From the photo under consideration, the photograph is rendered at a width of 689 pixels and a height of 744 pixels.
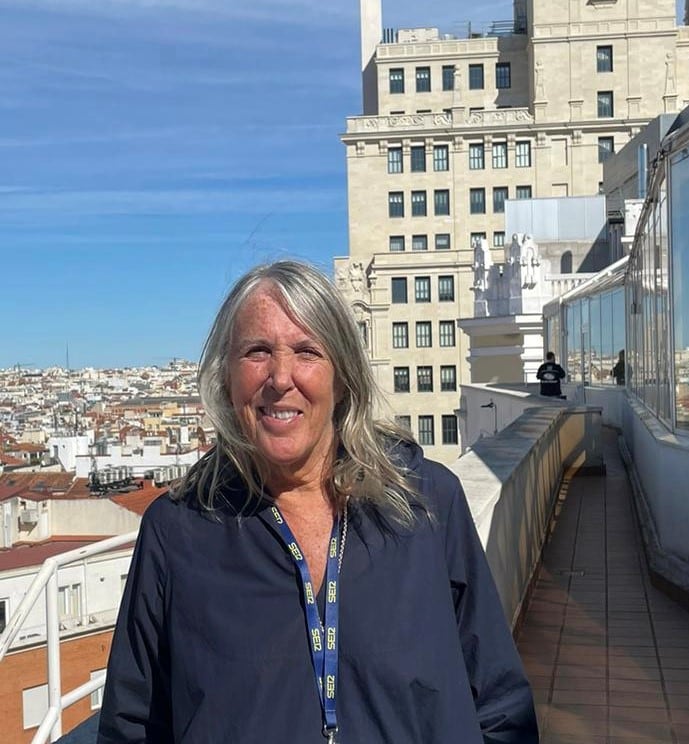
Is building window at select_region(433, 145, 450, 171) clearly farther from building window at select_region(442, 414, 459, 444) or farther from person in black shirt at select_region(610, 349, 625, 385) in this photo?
person in black shirt at select_region(610, 349, 625, 385)

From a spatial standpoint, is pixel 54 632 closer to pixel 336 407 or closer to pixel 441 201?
pixel 336 407

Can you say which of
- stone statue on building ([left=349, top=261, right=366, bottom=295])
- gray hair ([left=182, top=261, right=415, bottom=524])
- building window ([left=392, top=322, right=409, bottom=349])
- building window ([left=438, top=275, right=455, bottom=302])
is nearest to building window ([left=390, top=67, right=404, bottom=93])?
stone statue on building ([left=349, top=261, right=366, bottom=295])

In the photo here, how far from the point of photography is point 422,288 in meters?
72.2

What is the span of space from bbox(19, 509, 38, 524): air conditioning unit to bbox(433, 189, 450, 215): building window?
63.5 m

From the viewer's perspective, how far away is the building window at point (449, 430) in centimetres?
7325

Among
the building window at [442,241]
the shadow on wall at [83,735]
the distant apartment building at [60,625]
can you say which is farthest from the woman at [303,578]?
the building window at [442,241]

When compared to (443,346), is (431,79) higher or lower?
higher

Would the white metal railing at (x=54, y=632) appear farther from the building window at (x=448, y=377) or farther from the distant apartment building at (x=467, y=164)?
the building window at (x=448, y=377)

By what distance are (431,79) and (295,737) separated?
7975cm

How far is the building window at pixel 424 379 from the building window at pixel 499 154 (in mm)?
15610

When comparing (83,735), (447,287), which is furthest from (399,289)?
(83,735)

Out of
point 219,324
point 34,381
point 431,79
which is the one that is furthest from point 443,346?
point 34,381

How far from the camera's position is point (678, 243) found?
320 inches

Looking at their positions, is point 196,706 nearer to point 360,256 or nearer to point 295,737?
point 295,737
